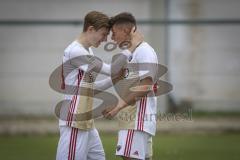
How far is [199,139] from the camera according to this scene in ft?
40.1

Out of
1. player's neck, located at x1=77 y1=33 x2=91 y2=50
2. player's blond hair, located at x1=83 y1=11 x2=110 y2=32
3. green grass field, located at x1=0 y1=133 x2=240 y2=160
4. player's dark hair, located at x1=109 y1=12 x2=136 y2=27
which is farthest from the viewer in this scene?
green grass field, located at x1=0 y1=133 x2=240 y2=160

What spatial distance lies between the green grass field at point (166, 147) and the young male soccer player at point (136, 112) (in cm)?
338

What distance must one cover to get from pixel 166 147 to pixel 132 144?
4.84 m

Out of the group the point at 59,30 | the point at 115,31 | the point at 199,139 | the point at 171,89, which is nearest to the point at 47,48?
the point at 59,30

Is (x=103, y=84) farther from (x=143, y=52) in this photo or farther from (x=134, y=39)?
(x=143, y=52)

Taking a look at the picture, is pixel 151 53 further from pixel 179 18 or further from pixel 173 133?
pixel 179 18

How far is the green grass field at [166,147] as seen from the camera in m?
10.1

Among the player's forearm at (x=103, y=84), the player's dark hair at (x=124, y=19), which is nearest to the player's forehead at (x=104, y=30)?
the player's dark hair at (x=124, y=19)

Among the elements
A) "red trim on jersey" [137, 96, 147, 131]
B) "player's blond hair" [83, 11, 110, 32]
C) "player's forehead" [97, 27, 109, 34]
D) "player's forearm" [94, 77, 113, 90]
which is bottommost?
"red trim on jersey" [137, 96, 147, 131]

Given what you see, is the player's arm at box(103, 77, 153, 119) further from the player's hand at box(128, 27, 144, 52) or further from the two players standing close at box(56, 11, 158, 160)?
the player's hand at box(128, 27, 144, 52)

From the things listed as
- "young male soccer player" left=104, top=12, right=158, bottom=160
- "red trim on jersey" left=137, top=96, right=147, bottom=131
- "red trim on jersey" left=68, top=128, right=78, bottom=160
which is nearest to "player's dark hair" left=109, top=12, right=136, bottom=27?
"young male soccer player" left=104, top=12, right=158, bottom=160

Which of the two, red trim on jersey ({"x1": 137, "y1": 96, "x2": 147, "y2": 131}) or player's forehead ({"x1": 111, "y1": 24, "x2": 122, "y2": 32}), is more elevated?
player's forehead ({"x1": 111, "y1": 24, "x2": 122, "y2": 32})

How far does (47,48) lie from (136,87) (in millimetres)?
8413

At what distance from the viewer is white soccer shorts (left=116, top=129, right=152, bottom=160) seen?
20.8ft
